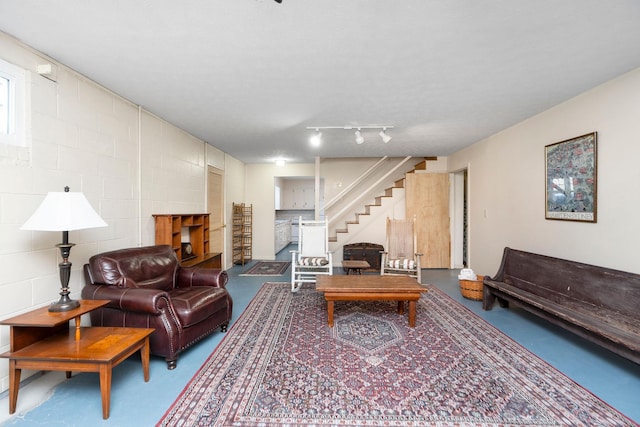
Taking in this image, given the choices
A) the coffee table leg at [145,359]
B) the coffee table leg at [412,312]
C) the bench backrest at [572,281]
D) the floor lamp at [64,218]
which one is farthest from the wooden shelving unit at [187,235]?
the bench backrest at [572,281]

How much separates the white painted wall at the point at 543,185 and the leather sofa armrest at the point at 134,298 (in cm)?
392

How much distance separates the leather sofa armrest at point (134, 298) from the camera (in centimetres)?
210

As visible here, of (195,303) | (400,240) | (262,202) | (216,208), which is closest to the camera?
(195,303)

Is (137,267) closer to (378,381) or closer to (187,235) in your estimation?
(187,235)

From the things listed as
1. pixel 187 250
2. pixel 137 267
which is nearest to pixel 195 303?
pixel 137 267

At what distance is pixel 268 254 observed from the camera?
686 cm

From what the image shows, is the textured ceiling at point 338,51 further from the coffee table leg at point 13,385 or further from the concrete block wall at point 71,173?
the coffee table leg at point 13,385

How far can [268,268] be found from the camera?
5812mm

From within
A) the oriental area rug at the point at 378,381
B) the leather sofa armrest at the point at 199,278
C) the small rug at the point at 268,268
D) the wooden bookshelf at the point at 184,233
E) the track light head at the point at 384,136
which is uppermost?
the track light head at the point at 384,136

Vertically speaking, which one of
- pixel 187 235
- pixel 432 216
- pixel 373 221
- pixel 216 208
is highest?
pixel 216 208

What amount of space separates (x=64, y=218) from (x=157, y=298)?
821 mm

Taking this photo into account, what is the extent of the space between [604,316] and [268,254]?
5887 millimetres

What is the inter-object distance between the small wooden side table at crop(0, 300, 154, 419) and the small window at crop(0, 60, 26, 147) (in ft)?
4.08

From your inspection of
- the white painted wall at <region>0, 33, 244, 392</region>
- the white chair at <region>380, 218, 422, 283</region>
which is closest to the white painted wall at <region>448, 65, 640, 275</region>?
the white chair at <region>380, 218, 422, 283</region>
